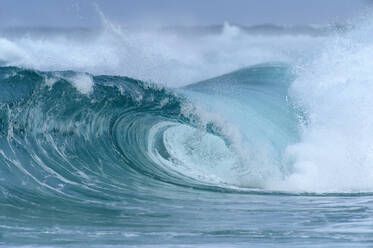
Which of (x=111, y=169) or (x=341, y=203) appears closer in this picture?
(x=341, y=203)

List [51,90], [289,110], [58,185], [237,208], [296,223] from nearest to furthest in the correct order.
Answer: [296,223] → [237,208] → [58,185] → [51,90] → [289,110]

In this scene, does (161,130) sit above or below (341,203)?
above

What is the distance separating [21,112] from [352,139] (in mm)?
5907

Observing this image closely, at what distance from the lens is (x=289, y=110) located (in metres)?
15.2

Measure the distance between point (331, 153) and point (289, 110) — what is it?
4.59 metres

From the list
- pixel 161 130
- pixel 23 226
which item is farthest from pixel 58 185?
pixel 161 130

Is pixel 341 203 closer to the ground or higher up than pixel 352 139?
closer to the ground

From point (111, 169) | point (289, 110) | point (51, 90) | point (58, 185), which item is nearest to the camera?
point (58, 185)

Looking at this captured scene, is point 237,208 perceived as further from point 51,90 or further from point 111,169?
point 51,90

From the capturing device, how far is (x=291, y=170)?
1062 centimetres

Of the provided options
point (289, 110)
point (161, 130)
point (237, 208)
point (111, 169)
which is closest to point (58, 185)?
point (111, 169)

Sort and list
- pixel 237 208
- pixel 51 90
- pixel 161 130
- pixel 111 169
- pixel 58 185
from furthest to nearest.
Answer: pixel 161 130 < pixel 51 90 < pixel 111 169 < pixel 58 185 < pixel 237 208

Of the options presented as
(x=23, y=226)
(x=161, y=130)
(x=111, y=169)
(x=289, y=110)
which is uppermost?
(x=289, y=110)

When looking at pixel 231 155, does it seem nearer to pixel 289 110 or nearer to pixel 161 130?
pixel 161 130
